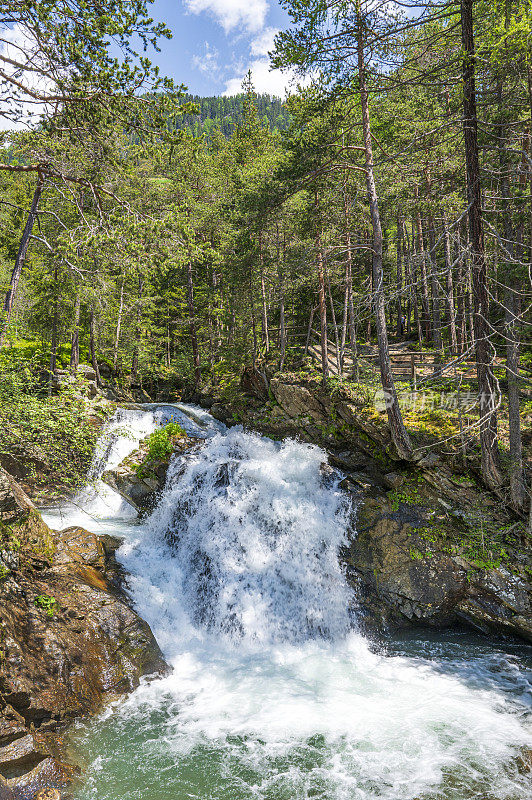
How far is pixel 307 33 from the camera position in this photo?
30.7 ft

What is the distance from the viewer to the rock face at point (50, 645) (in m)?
5.69

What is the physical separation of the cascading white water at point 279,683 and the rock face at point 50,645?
1.62 ft

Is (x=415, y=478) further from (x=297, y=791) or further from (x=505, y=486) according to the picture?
(x=297, y=791)

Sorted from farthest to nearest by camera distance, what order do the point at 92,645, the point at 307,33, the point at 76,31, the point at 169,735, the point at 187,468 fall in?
the point at 187,468 < the point at 307,33 < the point at 92,645 < the point at 169,735 < the point at 76,31

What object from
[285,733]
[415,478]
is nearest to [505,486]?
[415,478]

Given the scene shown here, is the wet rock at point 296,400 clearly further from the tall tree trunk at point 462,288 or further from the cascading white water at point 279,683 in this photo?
the tall tree trunk at point 462,288

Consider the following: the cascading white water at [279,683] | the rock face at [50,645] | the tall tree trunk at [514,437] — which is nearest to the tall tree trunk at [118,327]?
the cascading white water at [279,683]

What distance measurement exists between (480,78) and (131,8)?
6.64 m

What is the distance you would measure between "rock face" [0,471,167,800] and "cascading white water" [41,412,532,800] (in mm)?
493

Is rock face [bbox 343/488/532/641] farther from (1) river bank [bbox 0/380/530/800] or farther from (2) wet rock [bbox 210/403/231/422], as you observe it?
(2) wet rock [bbox 210/403/231/422]

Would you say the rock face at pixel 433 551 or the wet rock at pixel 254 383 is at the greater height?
the wet rock at pixel 254 383

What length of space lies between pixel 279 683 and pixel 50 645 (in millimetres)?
4424

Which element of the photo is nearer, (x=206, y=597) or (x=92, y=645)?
(x=92, y=645)

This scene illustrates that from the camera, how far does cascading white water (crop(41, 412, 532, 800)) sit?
5.88m
